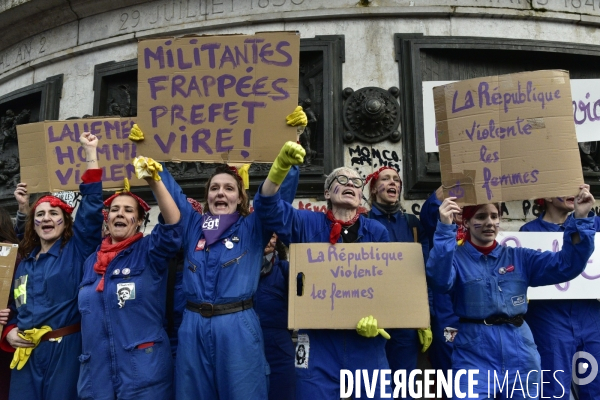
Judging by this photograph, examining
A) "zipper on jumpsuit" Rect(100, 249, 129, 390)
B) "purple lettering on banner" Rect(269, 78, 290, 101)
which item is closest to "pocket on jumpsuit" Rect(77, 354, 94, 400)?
"zipper on jumpsuit" Rect(100, 249, 129, 390)

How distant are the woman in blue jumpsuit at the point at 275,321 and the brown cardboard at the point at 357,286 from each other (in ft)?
2.14

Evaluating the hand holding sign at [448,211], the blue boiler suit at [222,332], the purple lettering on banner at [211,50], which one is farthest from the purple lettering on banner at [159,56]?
the hand holding sign at [448,211]

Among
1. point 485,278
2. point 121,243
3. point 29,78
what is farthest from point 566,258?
point 29,78

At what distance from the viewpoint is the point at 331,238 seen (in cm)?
328

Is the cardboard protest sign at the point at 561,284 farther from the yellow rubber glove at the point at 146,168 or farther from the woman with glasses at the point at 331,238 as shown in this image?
the yellow rubber glove at the point at 146,168

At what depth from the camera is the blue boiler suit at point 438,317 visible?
384 cm

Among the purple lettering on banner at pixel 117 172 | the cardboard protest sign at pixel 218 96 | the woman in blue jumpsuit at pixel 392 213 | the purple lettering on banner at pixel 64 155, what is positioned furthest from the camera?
the purple lettering on banner at pixel 64 155

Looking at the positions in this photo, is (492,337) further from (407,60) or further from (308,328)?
(407,60)

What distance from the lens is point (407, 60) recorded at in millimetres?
5617

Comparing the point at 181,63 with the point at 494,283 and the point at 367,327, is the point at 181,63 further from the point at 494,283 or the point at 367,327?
the point at 494,283

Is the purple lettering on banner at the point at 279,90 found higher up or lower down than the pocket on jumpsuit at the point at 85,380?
higher up

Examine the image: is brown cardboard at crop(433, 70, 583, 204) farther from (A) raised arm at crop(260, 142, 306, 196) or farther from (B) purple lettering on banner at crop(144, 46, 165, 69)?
(B) purple lettering on banner at crop(144, 46, 165, 69)

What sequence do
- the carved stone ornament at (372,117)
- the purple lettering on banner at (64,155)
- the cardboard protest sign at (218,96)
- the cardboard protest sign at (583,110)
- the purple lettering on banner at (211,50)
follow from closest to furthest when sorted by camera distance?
1. the cardboard protest sign at (218,96)
2. the purple lettering on banner at (211,50)
3. the purple lettering on banner at (64,155)
4. the cardboard protest sign at (583,110)
5. the carved stone ornament at (372,117)

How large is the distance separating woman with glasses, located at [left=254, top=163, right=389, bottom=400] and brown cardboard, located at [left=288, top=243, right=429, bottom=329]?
0.11 meters
